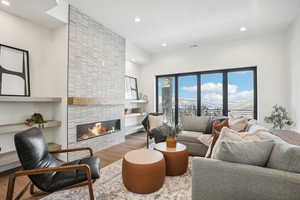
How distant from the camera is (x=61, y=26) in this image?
10.4ft

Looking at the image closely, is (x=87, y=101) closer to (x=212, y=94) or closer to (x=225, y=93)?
(x=212, y=94)

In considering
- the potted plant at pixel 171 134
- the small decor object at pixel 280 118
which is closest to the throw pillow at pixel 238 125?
the potted plant at pixel 171 134

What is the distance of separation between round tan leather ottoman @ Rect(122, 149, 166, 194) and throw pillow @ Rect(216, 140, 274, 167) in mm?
869

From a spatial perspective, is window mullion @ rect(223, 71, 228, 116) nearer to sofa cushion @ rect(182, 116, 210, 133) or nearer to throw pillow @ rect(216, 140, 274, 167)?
sofa cushion @ rect(182, 116, 210, 133)

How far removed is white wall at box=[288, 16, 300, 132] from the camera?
3426 mm

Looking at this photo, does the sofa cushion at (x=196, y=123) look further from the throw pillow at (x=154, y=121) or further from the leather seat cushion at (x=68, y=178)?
the leather seat cushion at (x=68, y=178)

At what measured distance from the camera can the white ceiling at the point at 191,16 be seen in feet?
9.71

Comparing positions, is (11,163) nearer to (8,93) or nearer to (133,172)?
(8,93)

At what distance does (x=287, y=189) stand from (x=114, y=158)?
2.85 m

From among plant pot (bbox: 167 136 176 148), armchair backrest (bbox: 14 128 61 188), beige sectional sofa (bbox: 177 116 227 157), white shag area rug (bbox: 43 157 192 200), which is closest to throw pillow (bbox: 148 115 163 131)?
beige sectional sofa (bbox: 177 116 227 157)

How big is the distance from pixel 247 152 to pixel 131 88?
15.6ft

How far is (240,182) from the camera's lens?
4.03 ft

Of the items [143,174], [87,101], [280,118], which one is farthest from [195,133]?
[87,101]

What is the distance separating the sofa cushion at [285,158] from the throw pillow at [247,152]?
0.17ft
